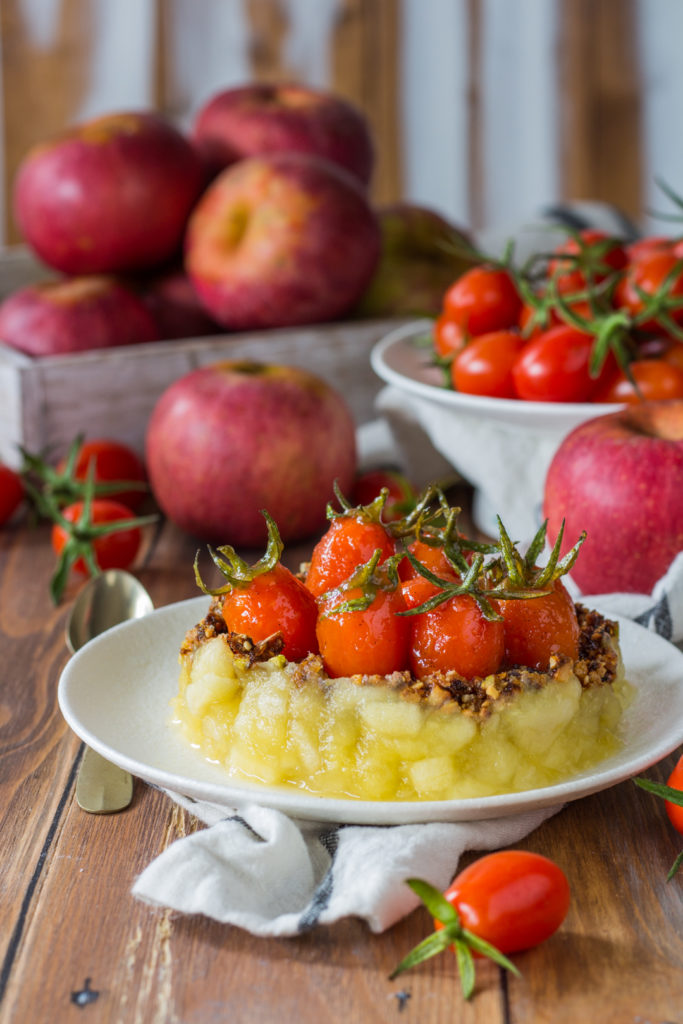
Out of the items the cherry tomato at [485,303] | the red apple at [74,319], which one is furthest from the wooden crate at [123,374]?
the cherry tomato at [485,303]

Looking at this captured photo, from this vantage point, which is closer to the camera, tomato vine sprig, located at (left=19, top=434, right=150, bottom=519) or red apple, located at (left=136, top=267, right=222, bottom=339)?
tomato vine sprig, located at (left=19, top=434, right=150, bottom=519)

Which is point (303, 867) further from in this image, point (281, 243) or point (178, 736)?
point (281, 243)

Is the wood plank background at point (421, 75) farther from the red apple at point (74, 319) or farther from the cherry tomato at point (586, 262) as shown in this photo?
the cherry tomato at point (586, 262)

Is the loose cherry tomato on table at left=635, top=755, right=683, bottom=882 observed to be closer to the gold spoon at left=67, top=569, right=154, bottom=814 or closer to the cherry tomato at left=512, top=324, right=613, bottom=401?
the gold spoon at left=67, top=569, right=154, bottom=814

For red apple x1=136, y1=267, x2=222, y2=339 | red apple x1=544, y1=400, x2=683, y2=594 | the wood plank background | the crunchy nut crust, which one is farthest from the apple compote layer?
the wood plank background

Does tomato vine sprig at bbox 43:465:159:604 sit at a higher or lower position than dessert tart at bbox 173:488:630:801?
lower
